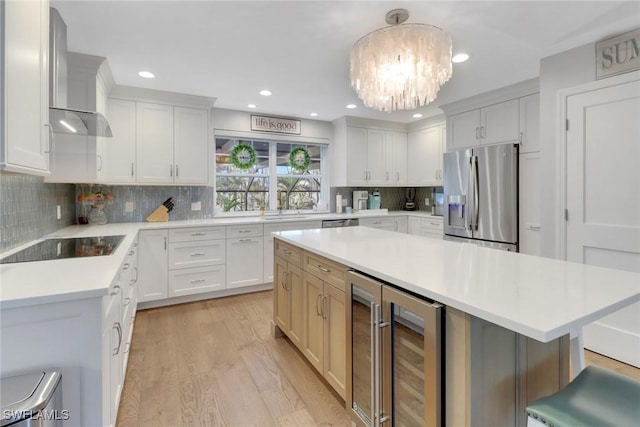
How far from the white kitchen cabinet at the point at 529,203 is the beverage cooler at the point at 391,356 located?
274 cm

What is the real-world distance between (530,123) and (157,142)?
13.7 ft

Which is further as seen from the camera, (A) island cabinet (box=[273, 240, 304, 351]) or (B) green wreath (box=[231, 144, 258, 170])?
(B) green wreath (box=[231, 144, 258, 170])

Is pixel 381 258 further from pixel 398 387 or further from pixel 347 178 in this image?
pixel 347 178

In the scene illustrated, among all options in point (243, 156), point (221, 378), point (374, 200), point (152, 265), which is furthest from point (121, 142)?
point (374, 200)

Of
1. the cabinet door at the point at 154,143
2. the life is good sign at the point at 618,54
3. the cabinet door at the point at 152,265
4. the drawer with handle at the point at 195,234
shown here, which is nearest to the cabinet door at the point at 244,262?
the drawer with handle at the point at 195,234

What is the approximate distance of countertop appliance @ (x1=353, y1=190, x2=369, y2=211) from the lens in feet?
17.5

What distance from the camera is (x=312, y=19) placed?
2152 mm

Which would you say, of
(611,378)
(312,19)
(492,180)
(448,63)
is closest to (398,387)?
(611,378)

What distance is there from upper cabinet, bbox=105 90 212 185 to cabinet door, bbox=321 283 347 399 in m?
2.71

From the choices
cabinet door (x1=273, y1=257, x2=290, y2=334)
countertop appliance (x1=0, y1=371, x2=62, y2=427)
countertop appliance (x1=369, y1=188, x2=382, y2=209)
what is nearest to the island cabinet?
cabinet door (x1=273, y1=257, x2=290, y2=334)

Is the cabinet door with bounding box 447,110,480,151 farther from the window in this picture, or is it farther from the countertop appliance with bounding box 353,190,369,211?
the window

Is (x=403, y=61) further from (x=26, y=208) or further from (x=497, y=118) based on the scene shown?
(x=26, y=208)

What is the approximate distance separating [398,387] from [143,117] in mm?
3708

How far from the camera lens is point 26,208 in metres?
2.15
